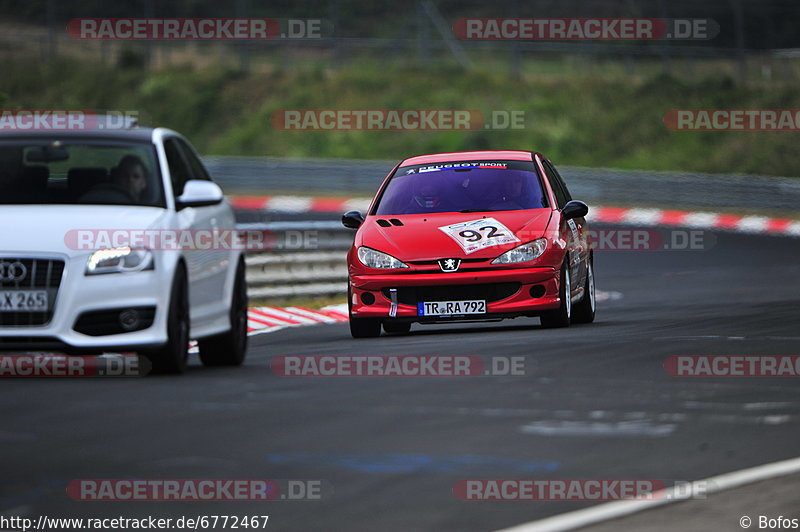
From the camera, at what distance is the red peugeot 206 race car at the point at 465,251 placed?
521 inches

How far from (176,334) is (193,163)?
2.07 metres

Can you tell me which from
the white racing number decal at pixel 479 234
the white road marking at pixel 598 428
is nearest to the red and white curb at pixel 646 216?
the white racing number decal at pixel 479 234

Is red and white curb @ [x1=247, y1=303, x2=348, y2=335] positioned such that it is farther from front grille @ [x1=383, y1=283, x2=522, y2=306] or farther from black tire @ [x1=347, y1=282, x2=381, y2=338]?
front grille @ [x1=383, y1=283, x2=522, y2=306]

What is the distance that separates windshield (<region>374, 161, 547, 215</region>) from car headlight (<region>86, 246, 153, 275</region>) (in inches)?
176

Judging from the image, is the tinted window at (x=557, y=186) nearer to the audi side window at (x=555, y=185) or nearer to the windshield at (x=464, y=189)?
the audi side window at (x=555, y=185)

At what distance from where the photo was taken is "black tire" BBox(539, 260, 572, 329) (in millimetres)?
13508

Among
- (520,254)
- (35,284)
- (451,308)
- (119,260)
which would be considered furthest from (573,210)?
(35,284)

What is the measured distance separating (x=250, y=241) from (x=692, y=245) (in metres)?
11.9

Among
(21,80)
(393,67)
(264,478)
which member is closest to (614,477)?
(264,478)

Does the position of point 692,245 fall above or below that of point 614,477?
below

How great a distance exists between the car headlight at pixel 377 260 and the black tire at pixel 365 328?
1.69 ft

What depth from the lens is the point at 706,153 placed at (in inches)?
1758

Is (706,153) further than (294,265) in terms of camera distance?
Yes

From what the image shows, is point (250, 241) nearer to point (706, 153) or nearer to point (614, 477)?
point (614, 477)
